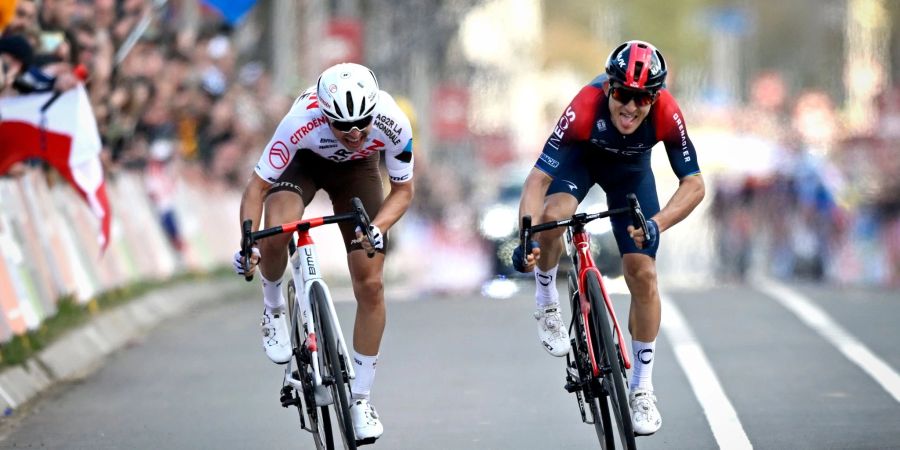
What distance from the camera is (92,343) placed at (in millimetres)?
14977

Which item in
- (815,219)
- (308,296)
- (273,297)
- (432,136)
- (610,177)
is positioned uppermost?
(610,177)

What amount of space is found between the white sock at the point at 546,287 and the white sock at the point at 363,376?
1038 mm

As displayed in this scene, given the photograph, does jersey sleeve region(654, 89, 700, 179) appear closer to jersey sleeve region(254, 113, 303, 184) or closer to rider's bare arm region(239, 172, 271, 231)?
jersey sleeve region(254, 113, 303, 184)

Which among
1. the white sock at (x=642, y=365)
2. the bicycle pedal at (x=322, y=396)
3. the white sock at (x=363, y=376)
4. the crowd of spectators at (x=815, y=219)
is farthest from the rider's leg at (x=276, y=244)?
the crowd of spectators at (x=815, y=219)

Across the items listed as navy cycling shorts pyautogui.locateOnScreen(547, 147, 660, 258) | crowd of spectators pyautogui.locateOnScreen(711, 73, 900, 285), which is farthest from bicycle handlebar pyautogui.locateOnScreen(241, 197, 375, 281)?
crowd of spectators pyautogui.locateOnScreen(711, 73, 900, 285)

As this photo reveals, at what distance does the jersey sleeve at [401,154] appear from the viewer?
9.69 metres

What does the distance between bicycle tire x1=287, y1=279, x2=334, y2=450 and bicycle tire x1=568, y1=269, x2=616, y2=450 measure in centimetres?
124

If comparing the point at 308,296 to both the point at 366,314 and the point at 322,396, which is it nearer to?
the point at 322,396

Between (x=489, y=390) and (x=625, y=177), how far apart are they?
2860 millimetres

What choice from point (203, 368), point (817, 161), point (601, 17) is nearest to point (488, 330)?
point (203, 368)

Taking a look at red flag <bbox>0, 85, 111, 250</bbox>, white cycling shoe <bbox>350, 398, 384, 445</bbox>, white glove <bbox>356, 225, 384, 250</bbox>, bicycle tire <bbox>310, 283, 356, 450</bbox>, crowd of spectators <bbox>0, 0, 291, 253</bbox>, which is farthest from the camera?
crowd of spectators <bbox>0, 0, 291, 253</bbox>

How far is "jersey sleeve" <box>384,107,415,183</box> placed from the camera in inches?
381

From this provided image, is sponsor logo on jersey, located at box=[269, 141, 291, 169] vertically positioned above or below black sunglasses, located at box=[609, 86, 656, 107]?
below

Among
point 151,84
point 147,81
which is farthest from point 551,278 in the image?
point 151,84
